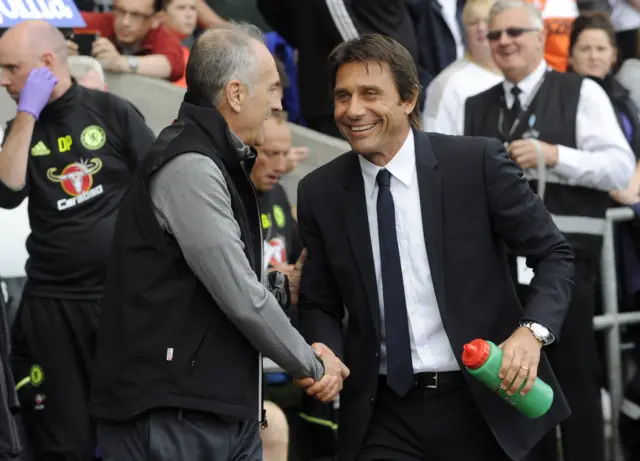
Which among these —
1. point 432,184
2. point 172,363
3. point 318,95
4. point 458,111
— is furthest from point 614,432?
point 172,363

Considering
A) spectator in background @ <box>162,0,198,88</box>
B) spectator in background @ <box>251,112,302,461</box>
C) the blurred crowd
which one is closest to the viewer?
spectator in background @ <box>251,112,302,461</box>

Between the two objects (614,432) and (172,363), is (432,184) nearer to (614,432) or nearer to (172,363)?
(172,363)

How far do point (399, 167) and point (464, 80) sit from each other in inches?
128

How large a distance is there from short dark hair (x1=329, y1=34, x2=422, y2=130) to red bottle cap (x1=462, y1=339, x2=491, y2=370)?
0.94 metres

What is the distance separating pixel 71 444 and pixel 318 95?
3.12 metres

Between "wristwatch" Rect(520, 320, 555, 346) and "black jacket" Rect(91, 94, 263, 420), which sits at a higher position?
"black jacket" Rect(91, 94, 263, 420)

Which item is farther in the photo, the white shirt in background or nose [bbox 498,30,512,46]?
the white shirt in background

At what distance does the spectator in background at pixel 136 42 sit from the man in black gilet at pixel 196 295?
4.01 metres

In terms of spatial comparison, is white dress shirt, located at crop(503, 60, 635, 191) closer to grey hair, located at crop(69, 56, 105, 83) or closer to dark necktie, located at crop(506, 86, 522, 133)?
dark necktie, located at crop(506, 86, 522, 133)

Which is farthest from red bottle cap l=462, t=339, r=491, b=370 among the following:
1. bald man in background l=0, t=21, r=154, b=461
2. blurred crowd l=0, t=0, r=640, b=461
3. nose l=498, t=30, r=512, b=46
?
nose l=498, t=30, r=512, b=46

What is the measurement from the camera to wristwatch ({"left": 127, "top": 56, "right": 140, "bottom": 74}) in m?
8.14

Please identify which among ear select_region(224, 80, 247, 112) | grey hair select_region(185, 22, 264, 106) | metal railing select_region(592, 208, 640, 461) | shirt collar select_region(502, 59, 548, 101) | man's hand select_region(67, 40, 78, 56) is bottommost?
metal railing select_region(592, 208, 640, 461)

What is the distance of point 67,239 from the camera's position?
20.3 ft

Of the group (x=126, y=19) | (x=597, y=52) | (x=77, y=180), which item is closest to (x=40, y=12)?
(x=77, y=180)
